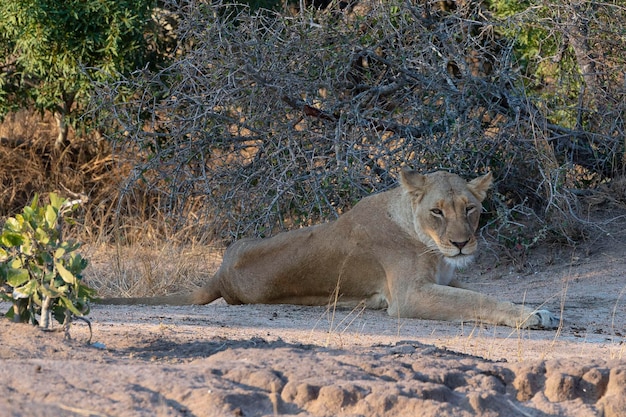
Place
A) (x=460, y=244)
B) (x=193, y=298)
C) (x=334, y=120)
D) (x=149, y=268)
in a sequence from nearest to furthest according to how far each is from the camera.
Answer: (x=460, y=244), (x=193, y=298), (x=149, y=268), (x=334, y=120)

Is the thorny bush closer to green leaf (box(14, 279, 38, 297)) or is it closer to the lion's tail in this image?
the lion's tail

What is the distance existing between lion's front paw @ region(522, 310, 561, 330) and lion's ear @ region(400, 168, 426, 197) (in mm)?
1283

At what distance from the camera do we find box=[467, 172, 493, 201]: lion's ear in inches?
285

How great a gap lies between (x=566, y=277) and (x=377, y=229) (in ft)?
7.29

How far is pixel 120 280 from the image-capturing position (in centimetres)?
866

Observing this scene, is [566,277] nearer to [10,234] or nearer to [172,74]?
[172,74]

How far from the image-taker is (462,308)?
6.69 metres

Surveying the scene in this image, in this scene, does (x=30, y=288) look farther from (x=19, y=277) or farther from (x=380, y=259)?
(x=380, y=259)

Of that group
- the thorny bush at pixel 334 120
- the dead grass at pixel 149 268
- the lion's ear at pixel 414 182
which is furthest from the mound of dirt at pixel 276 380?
the thorny bush at pixel 334 120

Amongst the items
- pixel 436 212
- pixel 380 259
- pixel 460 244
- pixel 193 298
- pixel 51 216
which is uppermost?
pixel 51 216

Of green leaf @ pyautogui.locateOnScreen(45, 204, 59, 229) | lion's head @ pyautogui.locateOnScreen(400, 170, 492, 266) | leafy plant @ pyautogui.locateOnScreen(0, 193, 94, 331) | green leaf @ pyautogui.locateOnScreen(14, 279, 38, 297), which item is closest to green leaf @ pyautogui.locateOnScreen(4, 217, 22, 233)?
leafy plant @ pyautogui.locateOnScreen(0, 193, 94, 331)

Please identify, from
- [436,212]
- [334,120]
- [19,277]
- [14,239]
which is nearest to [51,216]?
[14,239]

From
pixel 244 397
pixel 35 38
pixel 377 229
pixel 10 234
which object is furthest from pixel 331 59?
pixel 244 397

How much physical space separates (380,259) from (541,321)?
1.35 metres
